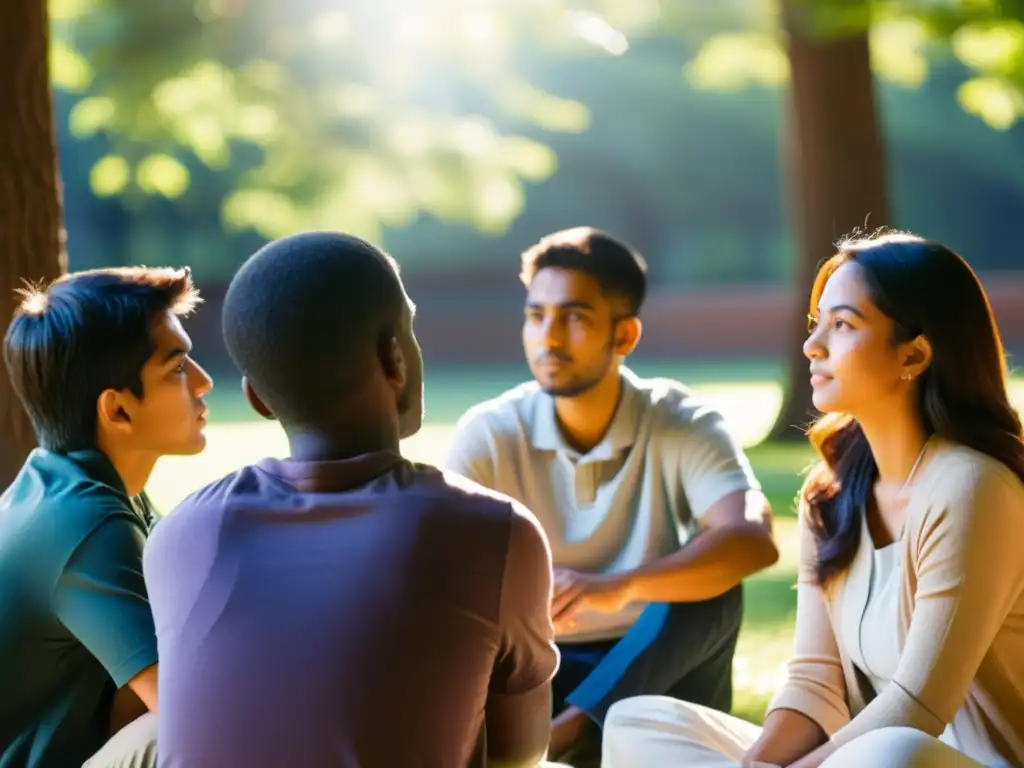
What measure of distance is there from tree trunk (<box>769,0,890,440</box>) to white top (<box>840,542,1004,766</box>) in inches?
272

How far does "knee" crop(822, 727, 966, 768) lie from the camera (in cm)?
190

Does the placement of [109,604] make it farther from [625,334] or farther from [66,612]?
[625,334]

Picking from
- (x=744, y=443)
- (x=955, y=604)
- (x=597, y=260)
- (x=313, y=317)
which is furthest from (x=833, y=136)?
(x=313, y=317)

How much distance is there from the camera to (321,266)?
1.62m

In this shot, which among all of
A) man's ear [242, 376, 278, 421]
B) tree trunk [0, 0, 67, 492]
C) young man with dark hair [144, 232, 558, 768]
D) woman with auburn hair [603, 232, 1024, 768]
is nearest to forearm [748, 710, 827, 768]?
woman with auburn hair [603, 232, 1024, 768]

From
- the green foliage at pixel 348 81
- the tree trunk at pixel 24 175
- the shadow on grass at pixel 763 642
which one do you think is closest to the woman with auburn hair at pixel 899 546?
the shadow on grass at pixel 763 642

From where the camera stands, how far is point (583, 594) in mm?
2908

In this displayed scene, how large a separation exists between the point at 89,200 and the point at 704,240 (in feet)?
33.8

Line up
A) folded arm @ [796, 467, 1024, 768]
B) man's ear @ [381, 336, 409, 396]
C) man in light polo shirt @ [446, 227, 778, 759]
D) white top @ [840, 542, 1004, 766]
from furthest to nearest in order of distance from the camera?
man in light polo shirt @ [446, 227, 778, 759], white top @ [840, 542, 1004, 766], folded arm @ [796, 467, 1024, 768], man's ear @ [381, 336, 409, 396]

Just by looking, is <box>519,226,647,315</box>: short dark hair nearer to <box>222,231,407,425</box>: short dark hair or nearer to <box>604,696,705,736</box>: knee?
<box>604,696,705,736</box>: knee

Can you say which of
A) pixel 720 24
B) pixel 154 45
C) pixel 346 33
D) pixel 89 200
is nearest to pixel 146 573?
pixel 154 45

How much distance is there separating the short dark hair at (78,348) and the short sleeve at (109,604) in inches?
11.4

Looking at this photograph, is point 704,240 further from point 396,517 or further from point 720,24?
point 396,517

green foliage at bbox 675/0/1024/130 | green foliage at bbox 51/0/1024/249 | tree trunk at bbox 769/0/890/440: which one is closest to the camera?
green foliage at bbox 675/0/1024/130
